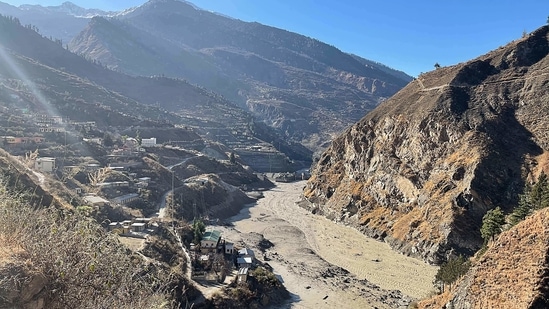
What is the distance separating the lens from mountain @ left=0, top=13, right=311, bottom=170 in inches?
3972

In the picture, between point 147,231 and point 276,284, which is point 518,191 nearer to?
point 276,284

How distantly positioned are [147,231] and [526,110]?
49.5 metres

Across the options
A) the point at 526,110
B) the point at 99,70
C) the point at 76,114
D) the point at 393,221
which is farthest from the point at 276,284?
the point at 99,70

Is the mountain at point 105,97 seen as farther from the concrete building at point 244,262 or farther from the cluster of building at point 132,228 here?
the concrete building at point 244,262

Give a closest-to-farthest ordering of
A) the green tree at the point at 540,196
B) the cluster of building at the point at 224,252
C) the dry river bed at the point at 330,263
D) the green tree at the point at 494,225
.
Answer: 1. the green tree at the point at 540,196
2. the green tree at the point at 494,225
3. the dry river bed at the point at 330,263
4. the cluster of building at the point at 224,252

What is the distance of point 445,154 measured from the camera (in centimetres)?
5128

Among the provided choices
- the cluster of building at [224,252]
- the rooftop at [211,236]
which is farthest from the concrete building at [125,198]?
the rooftop at [211,236]

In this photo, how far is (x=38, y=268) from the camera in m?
6.54

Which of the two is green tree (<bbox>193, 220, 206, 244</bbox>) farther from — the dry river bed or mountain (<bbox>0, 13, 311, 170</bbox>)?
mountain (<bbox>0, 13, 311, 170</bbox>)

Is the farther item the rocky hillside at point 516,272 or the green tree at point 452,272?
the green tree at point 452,272

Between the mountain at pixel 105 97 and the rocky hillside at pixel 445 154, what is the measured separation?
5392 centimetres

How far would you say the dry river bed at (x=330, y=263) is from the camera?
3153cm

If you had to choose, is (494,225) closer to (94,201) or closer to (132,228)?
(132,228)

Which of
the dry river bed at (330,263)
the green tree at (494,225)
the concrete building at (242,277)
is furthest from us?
the dry river bed at (330,263)
